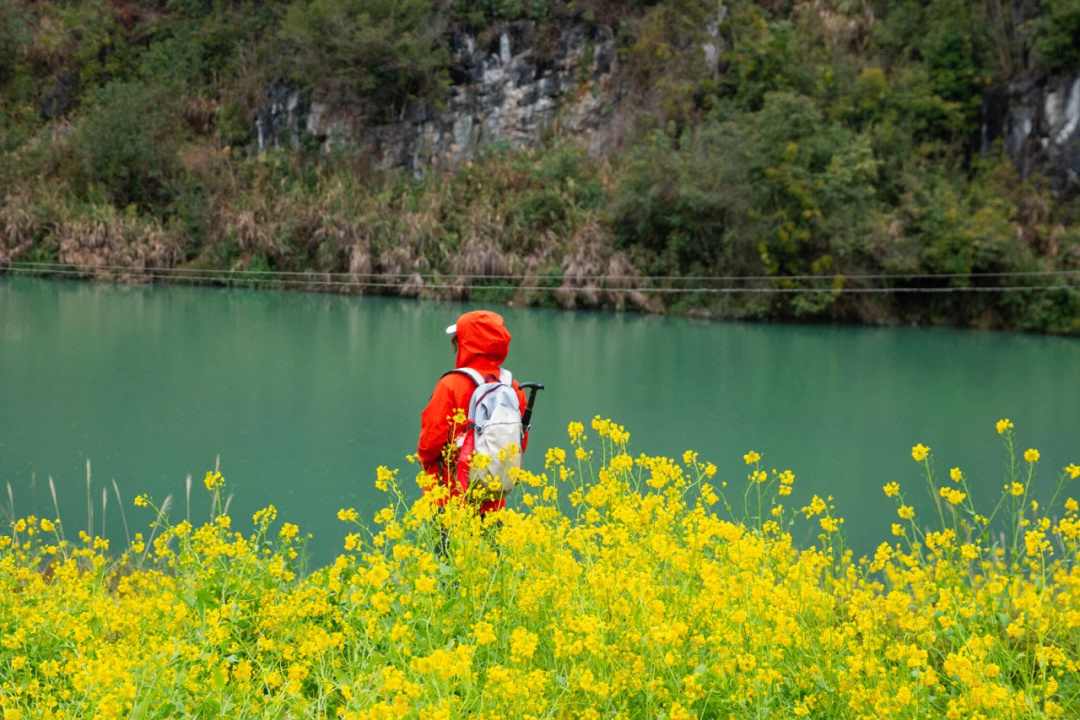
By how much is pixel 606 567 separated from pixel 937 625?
3.40 ft

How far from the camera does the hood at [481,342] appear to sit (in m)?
3.30

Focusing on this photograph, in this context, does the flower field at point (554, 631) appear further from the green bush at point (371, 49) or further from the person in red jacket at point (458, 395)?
the green bush at point (371, 49)

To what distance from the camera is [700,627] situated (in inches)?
95.7

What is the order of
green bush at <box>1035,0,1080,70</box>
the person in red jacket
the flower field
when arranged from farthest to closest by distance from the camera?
green bush at <box>1035,0,1080,70</box> → the person in red jacket → the flower field

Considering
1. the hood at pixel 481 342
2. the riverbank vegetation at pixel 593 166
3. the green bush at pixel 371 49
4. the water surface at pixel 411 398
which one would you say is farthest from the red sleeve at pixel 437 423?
the green bush at pixel 371 49

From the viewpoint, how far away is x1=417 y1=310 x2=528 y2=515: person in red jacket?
10.4ft

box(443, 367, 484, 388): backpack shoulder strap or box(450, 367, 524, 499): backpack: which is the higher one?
box(443, 367, 484, 388): backpack shoulder strap

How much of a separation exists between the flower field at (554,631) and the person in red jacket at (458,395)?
319 millimetres

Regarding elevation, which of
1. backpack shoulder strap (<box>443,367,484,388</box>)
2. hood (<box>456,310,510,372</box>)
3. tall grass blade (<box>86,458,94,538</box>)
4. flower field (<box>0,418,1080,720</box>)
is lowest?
tall grass blade (<box>86,458,94,538</box>)

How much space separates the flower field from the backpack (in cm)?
15

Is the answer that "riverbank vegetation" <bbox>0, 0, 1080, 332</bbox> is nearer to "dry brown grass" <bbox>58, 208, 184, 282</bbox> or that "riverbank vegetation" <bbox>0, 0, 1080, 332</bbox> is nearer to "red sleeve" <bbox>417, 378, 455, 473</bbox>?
"dry brown grass" <bbox>58, 208, 184, 282</bbox>

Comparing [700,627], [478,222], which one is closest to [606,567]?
[700,627]

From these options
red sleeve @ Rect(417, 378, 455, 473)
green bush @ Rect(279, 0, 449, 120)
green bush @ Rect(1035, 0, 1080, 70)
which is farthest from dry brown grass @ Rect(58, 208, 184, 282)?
red sleeve @ Rect(417, 378, 455, 473)

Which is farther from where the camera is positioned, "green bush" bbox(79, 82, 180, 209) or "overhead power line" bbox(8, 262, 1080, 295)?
"green bush" bbox(79, 82, 180, 209)
